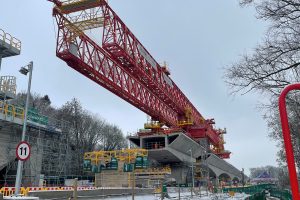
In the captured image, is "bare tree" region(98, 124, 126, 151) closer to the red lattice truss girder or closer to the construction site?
the construction site

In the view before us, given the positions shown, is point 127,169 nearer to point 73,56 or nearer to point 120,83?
point 120,83

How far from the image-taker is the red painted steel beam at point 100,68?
31.9 meters

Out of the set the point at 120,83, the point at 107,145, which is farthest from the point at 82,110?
the point at 120,83

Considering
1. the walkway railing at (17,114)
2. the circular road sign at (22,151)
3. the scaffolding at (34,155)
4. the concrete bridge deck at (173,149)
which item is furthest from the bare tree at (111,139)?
the circular road sign at (22,151)

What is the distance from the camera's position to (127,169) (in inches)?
1549

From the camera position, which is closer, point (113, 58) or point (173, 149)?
point (113, 58)

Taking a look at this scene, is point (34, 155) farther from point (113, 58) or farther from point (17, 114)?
point (113, 58)

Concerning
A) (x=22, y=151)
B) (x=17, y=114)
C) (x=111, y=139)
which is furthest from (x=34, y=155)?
(x=111, y=139)

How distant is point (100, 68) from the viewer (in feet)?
117

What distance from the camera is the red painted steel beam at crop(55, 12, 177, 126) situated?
3189 centimetres

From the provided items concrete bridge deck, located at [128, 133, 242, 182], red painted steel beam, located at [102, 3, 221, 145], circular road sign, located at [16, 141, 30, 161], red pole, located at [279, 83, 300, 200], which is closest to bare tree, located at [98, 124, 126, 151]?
concrete bridge deck, located at [128, 133, 242, 182]

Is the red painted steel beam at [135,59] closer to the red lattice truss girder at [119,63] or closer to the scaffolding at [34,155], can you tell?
the red lattice truss girder at [119,63]

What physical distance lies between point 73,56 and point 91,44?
15.0 feet

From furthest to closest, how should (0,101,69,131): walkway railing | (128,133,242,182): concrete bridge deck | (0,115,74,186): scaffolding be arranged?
1. (128,133,242,182): concrete bridge deck
2. (0,115,74,186): scaffolding
3. (0,101,69,131): walkway railing
